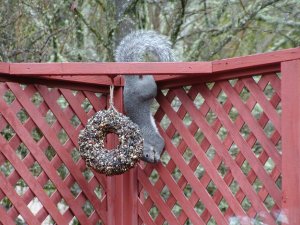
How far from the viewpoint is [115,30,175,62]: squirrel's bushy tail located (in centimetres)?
294

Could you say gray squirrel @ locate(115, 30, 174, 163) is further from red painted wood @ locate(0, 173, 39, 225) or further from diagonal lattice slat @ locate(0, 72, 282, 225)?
red painted wood @ locate(0, 173, 39, 225)

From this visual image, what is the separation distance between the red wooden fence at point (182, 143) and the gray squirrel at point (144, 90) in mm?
88

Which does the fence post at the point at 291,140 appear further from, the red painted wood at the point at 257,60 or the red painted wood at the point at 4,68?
the red painted wood at the point at 4,68

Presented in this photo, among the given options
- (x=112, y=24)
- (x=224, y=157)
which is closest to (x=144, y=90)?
(x=224, y=157)

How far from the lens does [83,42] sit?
441cm

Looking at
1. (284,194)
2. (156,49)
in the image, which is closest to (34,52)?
(156,49)

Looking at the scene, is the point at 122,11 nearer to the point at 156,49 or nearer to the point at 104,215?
the point at 156,49

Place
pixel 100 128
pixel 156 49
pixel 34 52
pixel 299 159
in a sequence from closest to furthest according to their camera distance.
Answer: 1. pixel 299 159
2. pixel 100 128
3. pixel 156 49
4. pixel 34 52

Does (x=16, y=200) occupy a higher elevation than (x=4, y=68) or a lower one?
lower

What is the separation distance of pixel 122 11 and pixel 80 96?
3.21ft

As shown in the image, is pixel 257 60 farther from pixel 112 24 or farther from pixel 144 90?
pixel 112 24

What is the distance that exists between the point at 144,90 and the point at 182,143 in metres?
0.32

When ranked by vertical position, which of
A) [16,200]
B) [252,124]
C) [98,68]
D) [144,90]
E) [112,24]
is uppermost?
[112,24]

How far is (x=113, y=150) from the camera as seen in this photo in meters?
2.72
